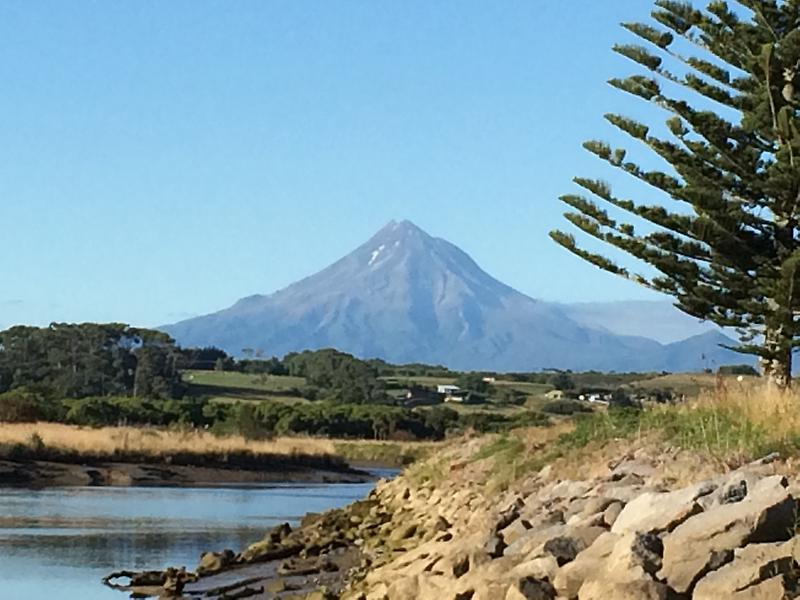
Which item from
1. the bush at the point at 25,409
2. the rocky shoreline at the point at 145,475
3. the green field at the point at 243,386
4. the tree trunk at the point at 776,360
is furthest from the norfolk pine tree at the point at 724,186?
the green field at the point at 243,386

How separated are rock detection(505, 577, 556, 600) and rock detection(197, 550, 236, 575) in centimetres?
889

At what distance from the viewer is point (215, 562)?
670 inches

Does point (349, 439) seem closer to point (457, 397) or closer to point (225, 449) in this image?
point (225, 449)

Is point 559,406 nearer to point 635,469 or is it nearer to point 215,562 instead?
point 215,562

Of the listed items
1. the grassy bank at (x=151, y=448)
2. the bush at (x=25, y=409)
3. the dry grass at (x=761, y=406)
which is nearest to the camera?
the dry grass at (x=761, y=406)

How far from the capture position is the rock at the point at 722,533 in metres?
7.67

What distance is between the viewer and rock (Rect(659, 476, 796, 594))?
767 cm

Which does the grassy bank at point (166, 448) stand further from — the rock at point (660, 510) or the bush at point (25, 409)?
the rock at point (660, 510)

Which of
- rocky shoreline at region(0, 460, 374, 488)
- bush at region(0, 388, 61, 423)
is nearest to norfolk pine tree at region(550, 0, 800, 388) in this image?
rocky shoreline at region(0, 460, 374, 488)

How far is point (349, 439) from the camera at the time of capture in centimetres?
6019

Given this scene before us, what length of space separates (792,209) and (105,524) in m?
12.7

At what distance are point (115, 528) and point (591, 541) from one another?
17020 millimetres

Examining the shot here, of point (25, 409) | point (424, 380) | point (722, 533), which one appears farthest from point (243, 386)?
point (722, 533)

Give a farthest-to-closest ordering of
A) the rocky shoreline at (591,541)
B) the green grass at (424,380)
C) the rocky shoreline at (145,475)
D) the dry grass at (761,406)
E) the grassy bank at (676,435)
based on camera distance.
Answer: the green grass at (424,380) < the rocky shoreline at (145,475) < the dry grass at (761,406) < the grassy bank at (676,435) < the rocky shoreline at (591,541)
